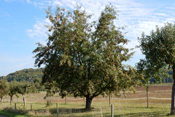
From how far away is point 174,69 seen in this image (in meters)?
16.0

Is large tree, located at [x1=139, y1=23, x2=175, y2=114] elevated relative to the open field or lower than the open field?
elevated

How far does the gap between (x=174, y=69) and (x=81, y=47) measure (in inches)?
331

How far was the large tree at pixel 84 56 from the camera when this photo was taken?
19.2 m

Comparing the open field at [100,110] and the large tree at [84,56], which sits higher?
the large tree at [84,56]

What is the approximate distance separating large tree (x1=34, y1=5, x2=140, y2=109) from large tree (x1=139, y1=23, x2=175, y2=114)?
3804mm

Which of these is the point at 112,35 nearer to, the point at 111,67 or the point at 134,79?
the point at 111,67

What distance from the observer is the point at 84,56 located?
19.5 metres

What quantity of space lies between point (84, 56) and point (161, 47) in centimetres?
733

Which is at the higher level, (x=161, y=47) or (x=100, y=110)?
(x=161, y=47)

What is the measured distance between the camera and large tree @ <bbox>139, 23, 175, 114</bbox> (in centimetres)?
1490

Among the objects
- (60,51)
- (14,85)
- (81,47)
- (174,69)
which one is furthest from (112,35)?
(14,85)

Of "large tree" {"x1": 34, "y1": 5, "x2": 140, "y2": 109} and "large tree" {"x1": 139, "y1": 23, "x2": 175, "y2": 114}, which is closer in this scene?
"large tree" {"x1": 139, "y1": 23, "x2": 175, "y2": 114}

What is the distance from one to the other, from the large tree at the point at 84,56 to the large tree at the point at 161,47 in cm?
380

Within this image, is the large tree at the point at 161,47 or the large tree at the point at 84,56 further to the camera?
the large tree at the point at 84,56
